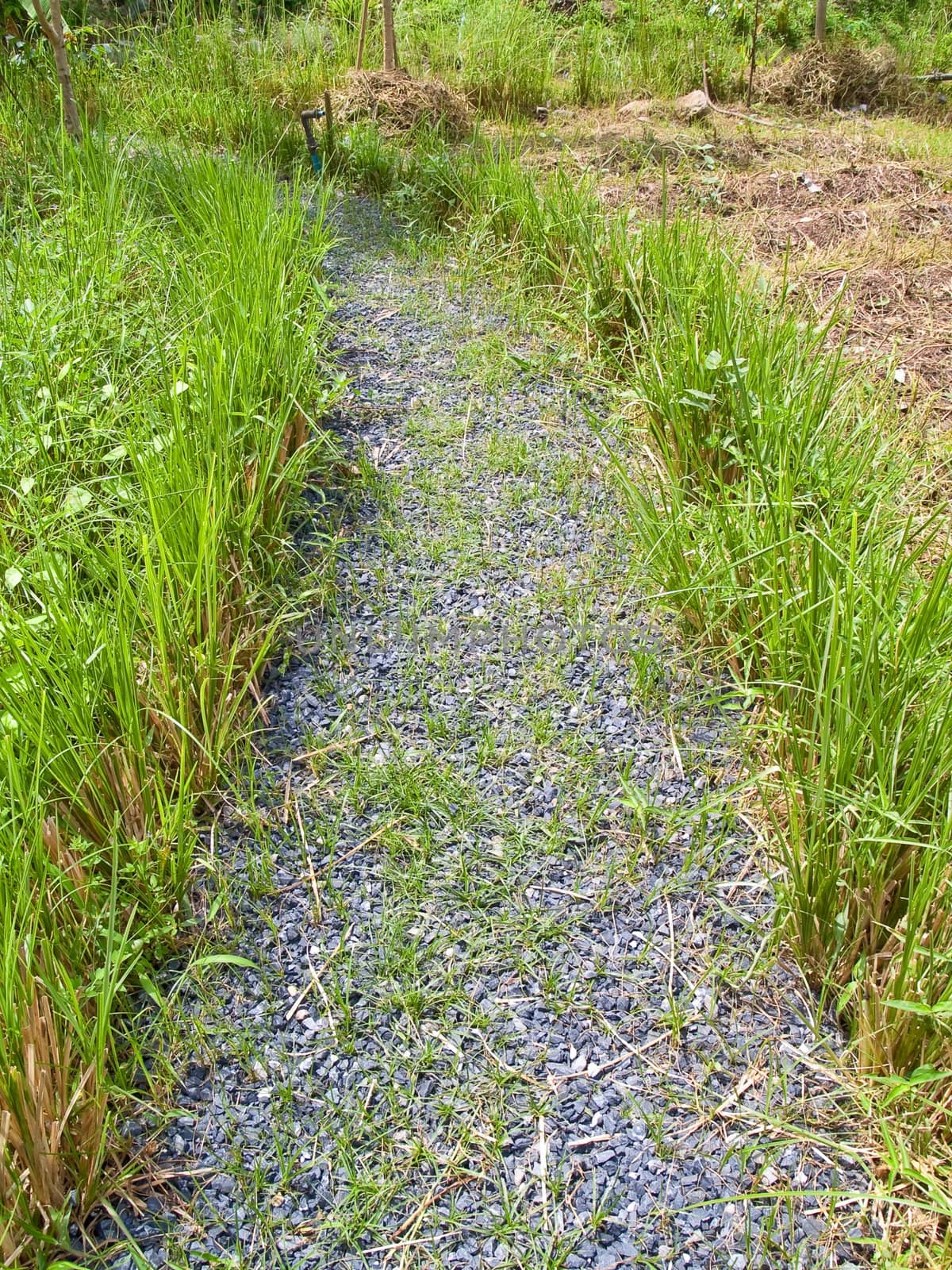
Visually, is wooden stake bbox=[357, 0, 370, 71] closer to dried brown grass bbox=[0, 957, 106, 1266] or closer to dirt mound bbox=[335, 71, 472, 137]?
dirt mound bbox=[335, 71, 472, 137]

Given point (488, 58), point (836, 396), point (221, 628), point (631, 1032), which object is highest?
point (488, 58)

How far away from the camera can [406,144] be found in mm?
4789

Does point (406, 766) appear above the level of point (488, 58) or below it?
below

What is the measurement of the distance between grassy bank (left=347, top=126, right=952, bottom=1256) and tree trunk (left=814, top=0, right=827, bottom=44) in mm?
3392

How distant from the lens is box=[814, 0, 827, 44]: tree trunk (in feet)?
19.2

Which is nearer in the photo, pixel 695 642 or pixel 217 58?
pixel 695 642

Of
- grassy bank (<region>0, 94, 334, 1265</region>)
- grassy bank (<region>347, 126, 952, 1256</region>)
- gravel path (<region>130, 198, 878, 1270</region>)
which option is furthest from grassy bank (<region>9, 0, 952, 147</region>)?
gravel path (<region>130, 198, 878, 1270</region>)

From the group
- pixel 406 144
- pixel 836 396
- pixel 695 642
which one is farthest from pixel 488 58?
pixel 695 642

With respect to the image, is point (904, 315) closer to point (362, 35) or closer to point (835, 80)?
point (835, 80)

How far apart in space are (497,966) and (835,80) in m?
5.98

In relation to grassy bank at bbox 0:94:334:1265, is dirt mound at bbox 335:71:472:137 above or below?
above

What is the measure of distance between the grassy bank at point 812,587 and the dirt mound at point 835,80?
3.00 meters

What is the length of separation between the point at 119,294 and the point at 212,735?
182cm

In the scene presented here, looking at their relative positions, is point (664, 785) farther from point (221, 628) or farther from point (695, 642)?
point (221, 628)
